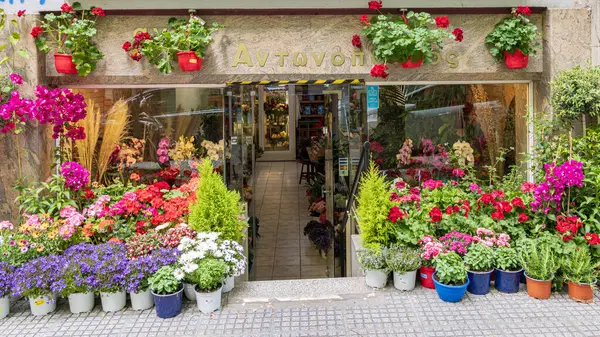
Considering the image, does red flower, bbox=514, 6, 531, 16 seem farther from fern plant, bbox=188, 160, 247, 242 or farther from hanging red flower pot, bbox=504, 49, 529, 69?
fern plant, bbox=188, 160, 247, 242

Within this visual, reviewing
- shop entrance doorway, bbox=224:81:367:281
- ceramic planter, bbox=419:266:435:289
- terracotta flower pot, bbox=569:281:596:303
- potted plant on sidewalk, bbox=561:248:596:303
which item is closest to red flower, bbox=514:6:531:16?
shop entrance doorway, bbox=224:81:367:281

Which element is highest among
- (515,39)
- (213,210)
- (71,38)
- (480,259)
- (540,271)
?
(71,38)

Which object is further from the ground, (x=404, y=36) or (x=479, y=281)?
(x=404, y=36)

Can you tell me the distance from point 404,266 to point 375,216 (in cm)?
61

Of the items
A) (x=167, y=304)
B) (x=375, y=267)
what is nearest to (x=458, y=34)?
(x=375, y=267)

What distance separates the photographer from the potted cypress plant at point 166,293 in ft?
15.9

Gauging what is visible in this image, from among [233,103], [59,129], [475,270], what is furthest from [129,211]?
[475,270]

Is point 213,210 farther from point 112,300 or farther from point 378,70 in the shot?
point 378,70

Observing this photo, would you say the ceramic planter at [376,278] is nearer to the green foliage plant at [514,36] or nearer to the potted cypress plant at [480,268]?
the potted cypress plant at [480,268]

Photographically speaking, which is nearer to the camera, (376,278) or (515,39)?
(376,278)

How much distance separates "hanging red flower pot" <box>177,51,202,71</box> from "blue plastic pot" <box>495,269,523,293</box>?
13.5 ft

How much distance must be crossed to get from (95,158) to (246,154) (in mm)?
2106

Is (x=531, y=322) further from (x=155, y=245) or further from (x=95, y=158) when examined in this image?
(x=95, y=158)

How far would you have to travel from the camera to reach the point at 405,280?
17.4 feet
